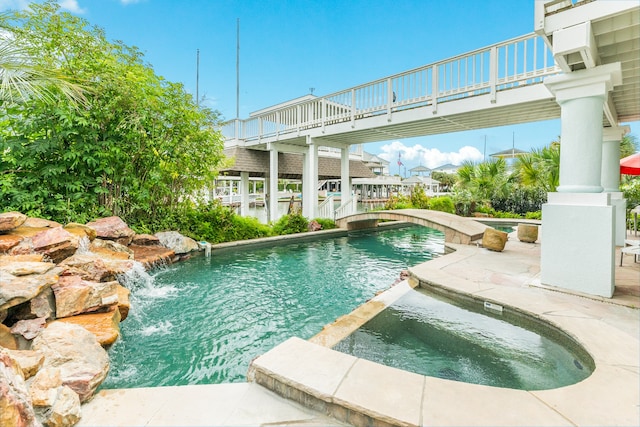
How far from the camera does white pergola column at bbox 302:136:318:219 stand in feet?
35.5

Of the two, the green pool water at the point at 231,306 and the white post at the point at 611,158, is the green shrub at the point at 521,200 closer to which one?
the white post at the point at 611,158

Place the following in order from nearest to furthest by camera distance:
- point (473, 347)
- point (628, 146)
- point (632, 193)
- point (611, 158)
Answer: point (473, 347) < point (611, 158) < point (632, 193) < point (628, 146)

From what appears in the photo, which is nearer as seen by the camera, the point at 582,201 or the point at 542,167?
the point at 582,201

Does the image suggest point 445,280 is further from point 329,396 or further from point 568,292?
point 329,396

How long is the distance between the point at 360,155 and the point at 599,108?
494 inches

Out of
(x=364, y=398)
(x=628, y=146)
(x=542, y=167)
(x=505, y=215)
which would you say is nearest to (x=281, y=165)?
(x=542, y=167)

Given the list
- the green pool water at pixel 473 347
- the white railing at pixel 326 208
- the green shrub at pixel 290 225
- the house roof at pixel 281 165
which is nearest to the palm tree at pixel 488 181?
the house roof at pixel 281 165

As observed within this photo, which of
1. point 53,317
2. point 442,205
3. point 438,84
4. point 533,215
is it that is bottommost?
point 53,317

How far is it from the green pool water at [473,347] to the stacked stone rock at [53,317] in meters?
2.03

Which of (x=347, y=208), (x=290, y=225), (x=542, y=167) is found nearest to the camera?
(x=290, y=225)

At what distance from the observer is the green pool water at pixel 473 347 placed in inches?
96.3

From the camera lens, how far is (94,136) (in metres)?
6.48

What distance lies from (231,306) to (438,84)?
6.53 m

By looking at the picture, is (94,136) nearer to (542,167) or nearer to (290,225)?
(290,225)
